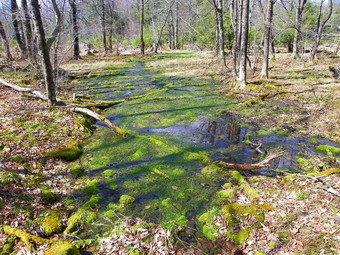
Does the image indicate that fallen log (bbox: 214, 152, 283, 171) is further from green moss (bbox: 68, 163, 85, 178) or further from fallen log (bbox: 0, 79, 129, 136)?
fallen log (bbox: 0, 79, 129, 136)

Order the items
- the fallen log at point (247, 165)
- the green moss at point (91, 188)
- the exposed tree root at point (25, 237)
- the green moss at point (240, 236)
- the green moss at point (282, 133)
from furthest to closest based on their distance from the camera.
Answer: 1. the green moss at point (282, 133)
2. the fallen log at point (247, 165)
3. the green moss at point (91, 188)
4. the green moss at point (240, 236)
5. the exposed tree root at point (25, 237)

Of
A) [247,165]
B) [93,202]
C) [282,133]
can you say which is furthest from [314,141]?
[93,202]

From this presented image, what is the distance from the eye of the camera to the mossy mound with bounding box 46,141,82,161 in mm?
7303

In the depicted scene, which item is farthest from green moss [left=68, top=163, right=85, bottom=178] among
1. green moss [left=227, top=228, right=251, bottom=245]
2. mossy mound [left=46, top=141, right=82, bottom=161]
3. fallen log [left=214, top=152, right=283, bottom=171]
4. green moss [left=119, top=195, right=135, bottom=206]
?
green moss [left=227, top=228, right=251, bottom=245]

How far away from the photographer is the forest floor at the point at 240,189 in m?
4.20

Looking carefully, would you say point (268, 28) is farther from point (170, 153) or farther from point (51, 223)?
point (51, 223)

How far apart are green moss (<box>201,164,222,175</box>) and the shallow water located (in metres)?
0.18

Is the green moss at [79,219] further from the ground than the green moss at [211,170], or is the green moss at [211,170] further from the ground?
the green moss at [211,170]

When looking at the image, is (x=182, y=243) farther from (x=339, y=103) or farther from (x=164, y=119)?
(x=339, y=103)

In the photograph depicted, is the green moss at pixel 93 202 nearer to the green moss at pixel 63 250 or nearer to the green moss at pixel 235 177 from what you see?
the green moss at pixel 63 250

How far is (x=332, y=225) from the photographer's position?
13.4 feet

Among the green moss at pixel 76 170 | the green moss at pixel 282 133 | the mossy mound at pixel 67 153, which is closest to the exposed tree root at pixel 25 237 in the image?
the green moss at pixel 76 170

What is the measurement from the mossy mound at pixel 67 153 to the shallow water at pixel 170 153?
0.95 feet

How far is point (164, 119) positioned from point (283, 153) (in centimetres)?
543
